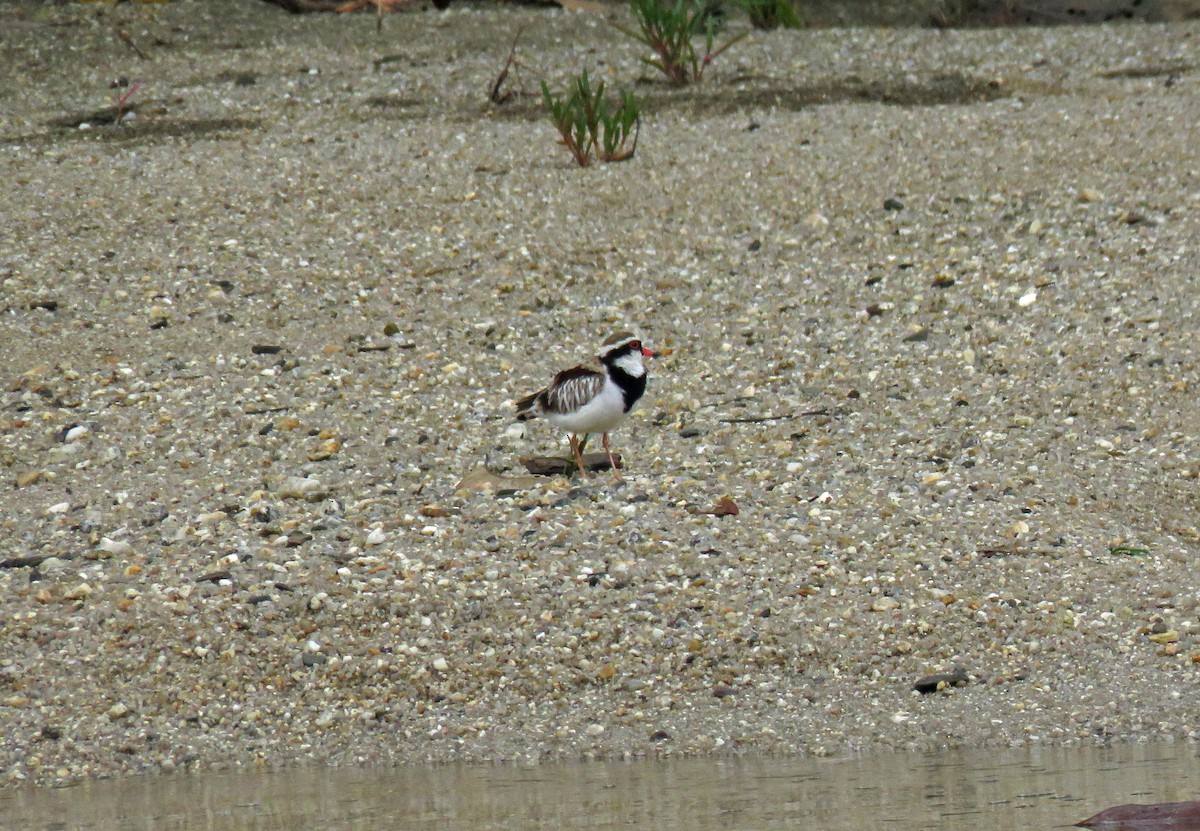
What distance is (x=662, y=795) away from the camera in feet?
16.8

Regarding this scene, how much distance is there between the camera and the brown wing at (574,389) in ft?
25.4

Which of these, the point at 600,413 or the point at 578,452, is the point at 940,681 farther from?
the point at 578,452

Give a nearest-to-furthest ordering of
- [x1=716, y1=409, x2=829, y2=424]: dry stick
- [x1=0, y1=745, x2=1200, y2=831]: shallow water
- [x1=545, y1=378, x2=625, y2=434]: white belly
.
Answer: [x1=0, y1=745, x2=1200, y2=831]: shallow water < [x1=545, y1=378, x2=625, y2=434]: white belly < [x1=716, y1=409, x2=829, y2=424]: dry stick

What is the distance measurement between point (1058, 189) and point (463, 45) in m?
6.27

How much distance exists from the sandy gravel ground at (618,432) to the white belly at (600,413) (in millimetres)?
A: 312


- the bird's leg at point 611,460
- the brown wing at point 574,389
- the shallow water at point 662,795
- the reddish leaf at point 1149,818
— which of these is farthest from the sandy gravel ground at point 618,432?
the reddish leaf at point 1149,818

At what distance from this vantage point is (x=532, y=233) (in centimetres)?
1102

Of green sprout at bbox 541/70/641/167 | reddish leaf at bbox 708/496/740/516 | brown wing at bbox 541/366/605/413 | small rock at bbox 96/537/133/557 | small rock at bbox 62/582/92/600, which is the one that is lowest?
small rock at bbox 62/582/92/600

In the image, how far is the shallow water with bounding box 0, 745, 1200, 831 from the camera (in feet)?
15.5

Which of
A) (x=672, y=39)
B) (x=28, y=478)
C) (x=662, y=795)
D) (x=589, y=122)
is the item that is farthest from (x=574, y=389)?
(x=672, y=39)

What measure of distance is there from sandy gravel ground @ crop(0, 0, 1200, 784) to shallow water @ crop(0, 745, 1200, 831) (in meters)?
0.25

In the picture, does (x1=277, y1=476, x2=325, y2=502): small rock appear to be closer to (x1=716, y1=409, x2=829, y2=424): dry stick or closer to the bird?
the bird

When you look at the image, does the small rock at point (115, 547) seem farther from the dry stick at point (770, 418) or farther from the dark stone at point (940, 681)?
the dark stone at point (940, 681)

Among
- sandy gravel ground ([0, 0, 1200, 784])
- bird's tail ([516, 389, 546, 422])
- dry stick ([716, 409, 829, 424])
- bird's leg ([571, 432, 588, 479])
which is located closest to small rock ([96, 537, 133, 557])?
sandy gravel ground ([0, 0, 1200, 784])
